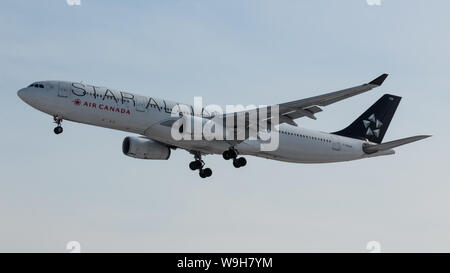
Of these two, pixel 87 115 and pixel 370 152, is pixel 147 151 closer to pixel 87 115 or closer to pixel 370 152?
pixel 87 115

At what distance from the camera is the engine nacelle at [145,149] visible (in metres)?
48.7

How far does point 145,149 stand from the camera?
48.8m

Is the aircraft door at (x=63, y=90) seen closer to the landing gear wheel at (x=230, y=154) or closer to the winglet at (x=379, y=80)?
the landing gear wheel at (x=230, y=154)

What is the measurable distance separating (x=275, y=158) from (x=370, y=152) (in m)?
7.49

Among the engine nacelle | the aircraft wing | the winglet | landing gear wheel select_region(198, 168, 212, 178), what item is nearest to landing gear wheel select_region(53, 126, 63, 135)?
the engine nacelle

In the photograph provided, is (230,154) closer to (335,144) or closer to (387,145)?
(335,144)

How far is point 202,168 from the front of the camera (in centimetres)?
5041

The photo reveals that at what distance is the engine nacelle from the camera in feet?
160

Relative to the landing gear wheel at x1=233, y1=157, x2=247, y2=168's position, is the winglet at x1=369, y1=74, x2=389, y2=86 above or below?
above

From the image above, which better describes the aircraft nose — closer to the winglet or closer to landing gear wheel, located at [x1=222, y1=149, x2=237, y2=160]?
landing gear wheel, located at [x1=222, y1=149, x2=237, y2=160]

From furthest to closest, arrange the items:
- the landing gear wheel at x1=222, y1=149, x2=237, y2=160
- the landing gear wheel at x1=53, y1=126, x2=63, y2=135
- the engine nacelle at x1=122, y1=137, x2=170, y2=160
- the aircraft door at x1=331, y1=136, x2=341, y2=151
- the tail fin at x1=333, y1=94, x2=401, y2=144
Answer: the tail fin at x1=333, y1=94, x2=401, y2=144
the aircraft door at x1=331, y1=136, x2=341, y2=151
the engine nacelle at x1=122, y1=137, x2=170, y2=160
the landing gear wheel at x1=222, y1=149, x2=237, y2=160
the landing gear wheel at x1=53, y1=126, x2=63, y2=135

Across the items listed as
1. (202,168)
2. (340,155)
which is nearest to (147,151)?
(202,168)

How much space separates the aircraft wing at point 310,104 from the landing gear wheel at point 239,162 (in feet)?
11.7

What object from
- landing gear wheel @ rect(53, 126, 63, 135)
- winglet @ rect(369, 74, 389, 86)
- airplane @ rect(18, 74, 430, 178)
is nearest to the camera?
winglet @ rect(369, 74, 389, 86)
